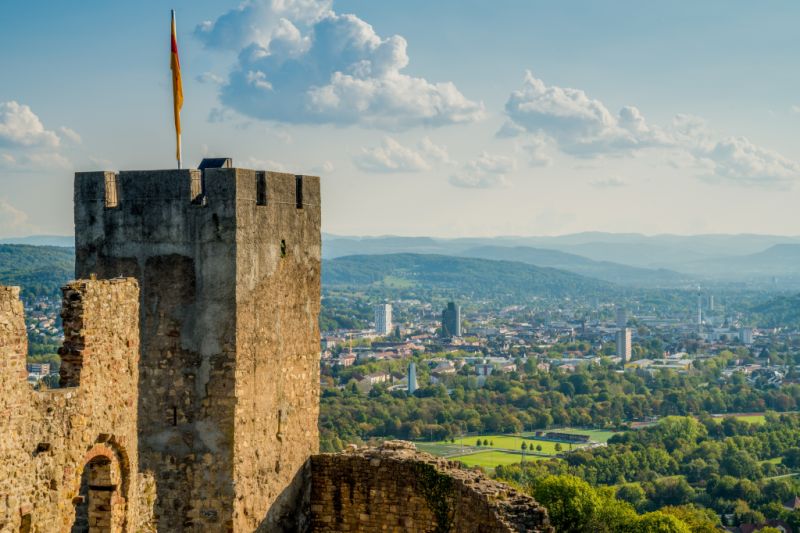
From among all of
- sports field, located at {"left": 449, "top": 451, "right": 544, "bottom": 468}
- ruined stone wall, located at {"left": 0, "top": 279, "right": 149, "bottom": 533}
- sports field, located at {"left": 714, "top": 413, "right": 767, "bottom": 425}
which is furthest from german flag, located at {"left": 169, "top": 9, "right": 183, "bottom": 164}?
sports field, located at {"left": 714, "top": 413, "right": 767, "bottom": 425}

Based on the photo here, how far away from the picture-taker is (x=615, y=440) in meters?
105

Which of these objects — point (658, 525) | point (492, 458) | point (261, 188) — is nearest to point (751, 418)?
point (492, 458)

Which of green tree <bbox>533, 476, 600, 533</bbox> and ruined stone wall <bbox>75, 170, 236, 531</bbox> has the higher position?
ruined stone wall <bbox>75, 170, 236, 531</bbox>

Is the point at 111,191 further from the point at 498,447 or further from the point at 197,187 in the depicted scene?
the point at 498,447

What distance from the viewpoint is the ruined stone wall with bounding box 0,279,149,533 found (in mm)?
8180

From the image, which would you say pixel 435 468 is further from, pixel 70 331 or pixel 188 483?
pixel 70 331

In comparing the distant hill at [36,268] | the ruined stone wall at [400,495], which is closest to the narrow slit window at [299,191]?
the ruined stone wall at [400,495]

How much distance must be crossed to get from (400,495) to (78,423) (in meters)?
6.10

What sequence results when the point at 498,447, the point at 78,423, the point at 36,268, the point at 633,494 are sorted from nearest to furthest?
the point at 78,423 < the point at 633,494 < the point at 498,447 < the point at 36,268

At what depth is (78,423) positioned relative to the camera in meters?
9.22

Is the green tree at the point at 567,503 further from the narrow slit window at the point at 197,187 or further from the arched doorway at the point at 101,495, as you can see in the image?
the arched doorway at the point at 101,495

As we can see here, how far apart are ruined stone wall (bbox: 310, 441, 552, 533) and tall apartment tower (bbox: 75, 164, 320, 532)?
1475 millimetres

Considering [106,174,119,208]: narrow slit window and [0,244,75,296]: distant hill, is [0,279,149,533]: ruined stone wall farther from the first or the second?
[0,244,75,296]: distant hill

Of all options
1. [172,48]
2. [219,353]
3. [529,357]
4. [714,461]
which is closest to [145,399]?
[219,353]
